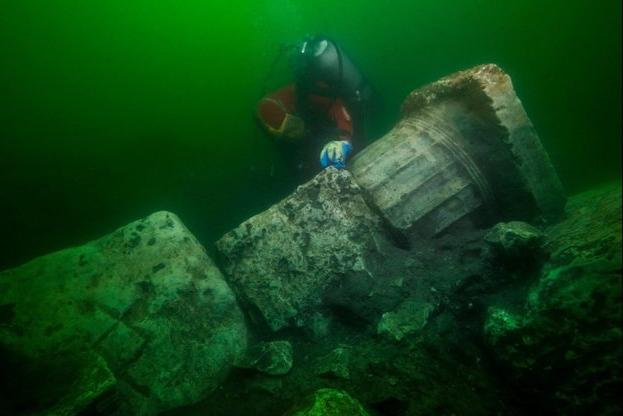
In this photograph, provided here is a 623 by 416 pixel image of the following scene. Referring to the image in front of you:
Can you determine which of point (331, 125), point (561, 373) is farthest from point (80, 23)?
point (561, 373)

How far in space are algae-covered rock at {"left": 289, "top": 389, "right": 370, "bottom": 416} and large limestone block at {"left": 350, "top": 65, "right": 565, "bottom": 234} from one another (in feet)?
5.08

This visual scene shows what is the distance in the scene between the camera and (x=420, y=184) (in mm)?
3012

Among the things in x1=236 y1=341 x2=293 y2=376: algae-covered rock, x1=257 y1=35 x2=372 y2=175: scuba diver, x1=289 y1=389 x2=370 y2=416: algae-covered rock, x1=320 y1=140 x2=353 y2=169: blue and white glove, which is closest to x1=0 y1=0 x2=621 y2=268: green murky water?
x1=257 y1=35 x2=372 y2=175: scuba diver

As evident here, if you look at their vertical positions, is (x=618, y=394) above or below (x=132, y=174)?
below

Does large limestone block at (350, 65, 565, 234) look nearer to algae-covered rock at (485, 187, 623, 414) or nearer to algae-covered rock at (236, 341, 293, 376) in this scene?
algae-covered rock at (485, 187, 623, 414)

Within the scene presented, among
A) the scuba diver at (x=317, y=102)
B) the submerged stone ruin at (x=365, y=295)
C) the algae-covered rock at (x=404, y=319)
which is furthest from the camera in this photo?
the scuba diver at (x=317, y=102)

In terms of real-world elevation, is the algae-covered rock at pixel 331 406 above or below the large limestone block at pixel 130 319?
below

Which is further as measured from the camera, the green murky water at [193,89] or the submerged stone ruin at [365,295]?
the green murky water at [193,89]

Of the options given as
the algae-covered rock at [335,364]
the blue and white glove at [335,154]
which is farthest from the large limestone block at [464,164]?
the algae-covered rock at [335,364]

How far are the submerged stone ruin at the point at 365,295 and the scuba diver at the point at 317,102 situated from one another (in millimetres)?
1394

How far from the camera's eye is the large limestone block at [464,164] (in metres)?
2.74

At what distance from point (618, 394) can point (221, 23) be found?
25.8ft

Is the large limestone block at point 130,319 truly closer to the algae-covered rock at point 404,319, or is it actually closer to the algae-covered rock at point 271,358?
the algae-covered rock at point 271,358

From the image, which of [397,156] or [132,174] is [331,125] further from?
[132,174]
